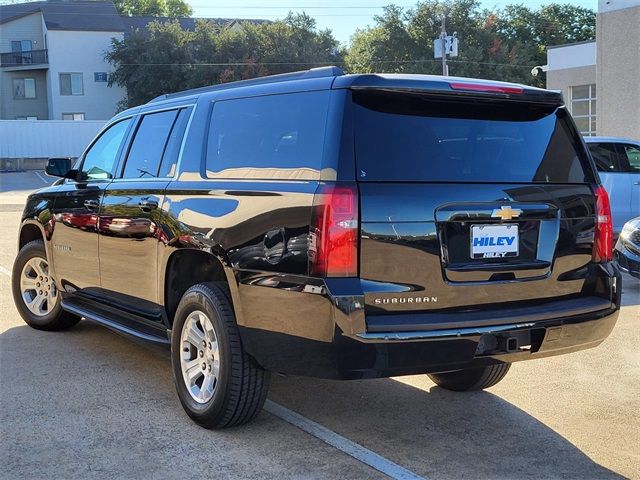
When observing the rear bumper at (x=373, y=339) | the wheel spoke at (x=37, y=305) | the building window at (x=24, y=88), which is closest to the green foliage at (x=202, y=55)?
the building window at (x=24, y=88)

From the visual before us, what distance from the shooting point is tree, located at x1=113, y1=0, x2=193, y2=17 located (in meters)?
81.6

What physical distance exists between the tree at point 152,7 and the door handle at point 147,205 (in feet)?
259

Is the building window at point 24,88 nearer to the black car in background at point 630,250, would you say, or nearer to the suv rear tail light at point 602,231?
the black car in background at point 630,250

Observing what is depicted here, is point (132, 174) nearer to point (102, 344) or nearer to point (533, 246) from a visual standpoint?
point (102, 344)

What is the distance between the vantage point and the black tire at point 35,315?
6.97 meters

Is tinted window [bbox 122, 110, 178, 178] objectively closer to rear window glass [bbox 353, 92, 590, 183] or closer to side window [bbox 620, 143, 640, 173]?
rear window glass [bbox 353, 92, 590, 183]

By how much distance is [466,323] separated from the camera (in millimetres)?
3904

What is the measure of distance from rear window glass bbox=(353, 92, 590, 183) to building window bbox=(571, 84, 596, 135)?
73.5ft

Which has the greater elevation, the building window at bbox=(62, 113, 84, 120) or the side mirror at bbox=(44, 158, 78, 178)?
the building window at bbox=(62, 113, 84, 120)

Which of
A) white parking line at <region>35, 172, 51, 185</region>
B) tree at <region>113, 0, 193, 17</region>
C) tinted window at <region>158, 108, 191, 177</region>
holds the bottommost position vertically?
white parking line at <region>35, 172, 51, 185</region>

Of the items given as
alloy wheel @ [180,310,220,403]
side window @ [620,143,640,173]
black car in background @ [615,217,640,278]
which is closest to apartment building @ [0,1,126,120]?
side window @ [620,143,640,173]

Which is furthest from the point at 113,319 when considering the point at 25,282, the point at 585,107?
the point at 585,107

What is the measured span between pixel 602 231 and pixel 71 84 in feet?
177

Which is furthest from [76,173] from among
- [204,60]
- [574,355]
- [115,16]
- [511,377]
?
[115,16]
